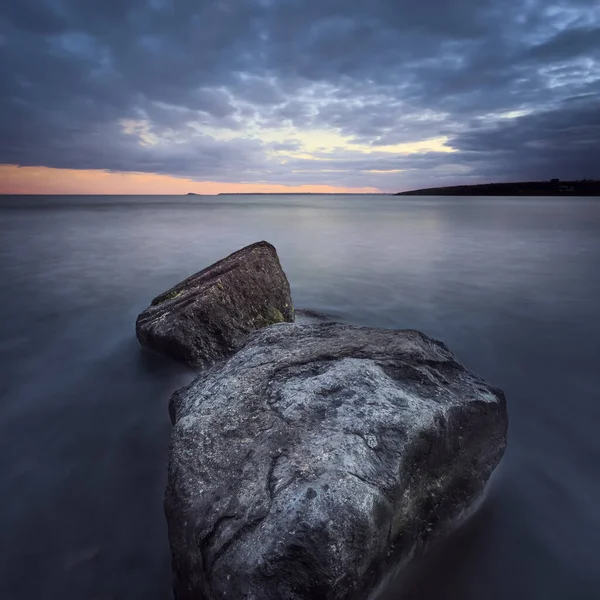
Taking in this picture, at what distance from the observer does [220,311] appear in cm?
479

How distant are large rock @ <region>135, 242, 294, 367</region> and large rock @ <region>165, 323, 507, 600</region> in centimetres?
134

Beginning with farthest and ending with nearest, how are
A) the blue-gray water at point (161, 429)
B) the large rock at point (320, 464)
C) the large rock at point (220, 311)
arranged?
the large rock at point (220, 311), the blue-gray water at point (161, 429), the large rock at point (320, 464)

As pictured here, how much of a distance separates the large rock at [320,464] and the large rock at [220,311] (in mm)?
1342

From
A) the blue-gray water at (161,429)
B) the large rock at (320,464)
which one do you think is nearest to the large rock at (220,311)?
the blue-gray water at (161,429)

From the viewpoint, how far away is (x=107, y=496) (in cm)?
329

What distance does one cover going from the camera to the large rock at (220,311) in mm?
4742

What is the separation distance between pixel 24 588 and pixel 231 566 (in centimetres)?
170

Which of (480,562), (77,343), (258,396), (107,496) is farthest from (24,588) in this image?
(77,343)

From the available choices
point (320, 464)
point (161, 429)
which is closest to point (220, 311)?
point (161, 429)

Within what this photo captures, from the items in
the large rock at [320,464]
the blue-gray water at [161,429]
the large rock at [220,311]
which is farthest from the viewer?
the large rock at [220,311]

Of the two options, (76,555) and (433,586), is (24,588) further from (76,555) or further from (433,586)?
(433,586)

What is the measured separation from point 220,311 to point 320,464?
9.70 feet

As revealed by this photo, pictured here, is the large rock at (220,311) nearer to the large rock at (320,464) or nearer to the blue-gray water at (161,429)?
the blue-gray water at (161,429)

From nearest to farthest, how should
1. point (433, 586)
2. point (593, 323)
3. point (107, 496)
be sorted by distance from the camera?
point (433, 586) → point (107, 496) → point (593, 323)
